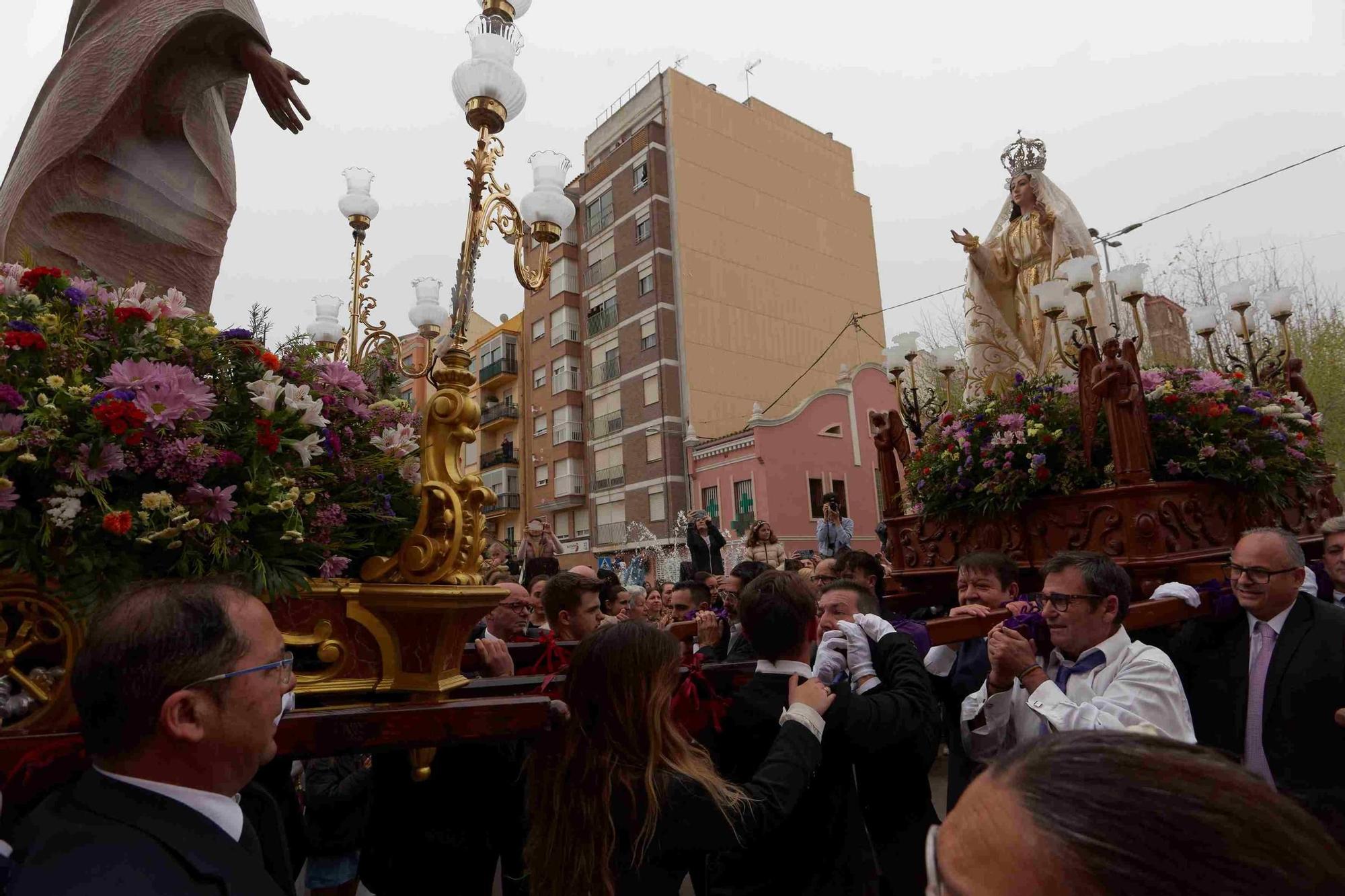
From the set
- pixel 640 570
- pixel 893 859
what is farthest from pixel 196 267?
pixel 640 570

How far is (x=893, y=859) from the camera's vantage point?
3.07m

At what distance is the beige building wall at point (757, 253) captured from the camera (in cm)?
2936

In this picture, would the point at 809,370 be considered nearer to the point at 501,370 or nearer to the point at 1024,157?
the point at 501,370

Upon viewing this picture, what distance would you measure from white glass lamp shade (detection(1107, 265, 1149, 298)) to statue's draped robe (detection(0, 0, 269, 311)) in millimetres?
6133

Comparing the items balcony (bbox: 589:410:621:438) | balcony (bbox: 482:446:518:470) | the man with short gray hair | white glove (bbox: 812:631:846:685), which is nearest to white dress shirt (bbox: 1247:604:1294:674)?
the man with short gray hair

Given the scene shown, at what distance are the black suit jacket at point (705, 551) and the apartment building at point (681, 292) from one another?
16660mm

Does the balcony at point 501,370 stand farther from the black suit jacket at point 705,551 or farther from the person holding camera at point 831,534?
the person holding camera at point 831,534

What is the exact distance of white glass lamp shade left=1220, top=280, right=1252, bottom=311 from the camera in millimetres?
7303

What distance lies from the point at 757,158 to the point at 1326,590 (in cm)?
2961

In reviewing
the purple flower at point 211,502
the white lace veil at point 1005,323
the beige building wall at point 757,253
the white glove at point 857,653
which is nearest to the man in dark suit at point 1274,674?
the white glove at point 857,653

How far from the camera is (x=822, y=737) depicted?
103 inches

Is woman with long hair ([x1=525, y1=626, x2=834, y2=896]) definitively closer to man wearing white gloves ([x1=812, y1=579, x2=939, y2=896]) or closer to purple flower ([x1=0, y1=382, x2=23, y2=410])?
man wearing white gloves ([x1=812, y1=579, x2=939, y2=896])

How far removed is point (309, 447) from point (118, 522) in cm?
50

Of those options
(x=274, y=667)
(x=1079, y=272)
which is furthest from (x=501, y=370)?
(x=274, y=667)
